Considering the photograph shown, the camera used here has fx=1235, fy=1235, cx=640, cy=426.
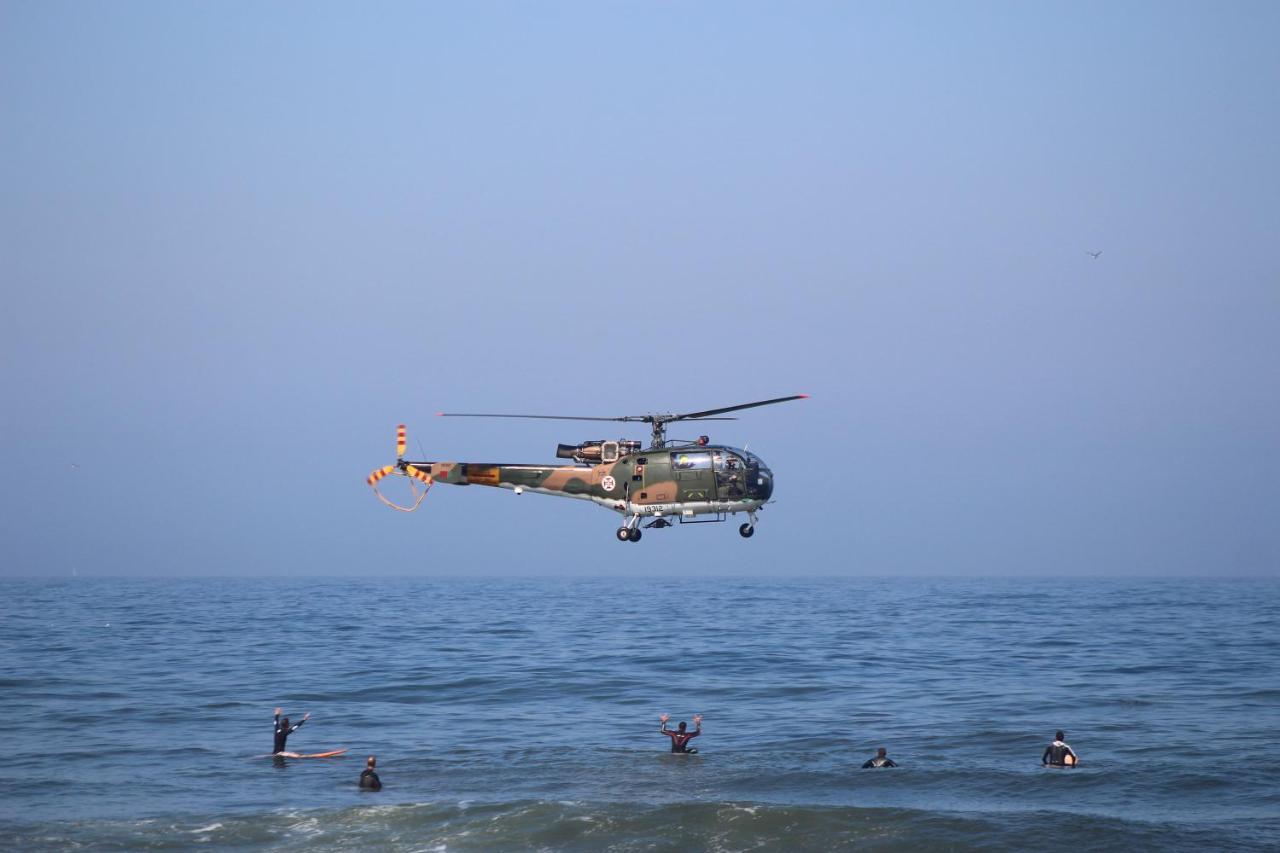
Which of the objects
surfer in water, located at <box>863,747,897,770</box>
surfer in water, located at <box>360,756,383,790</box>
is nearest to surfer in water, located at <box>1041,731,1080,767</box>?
surfer in water, located at <box>863,747,897,770</box>

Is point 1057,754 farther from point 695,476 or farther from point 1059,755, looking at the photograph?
point 695,476

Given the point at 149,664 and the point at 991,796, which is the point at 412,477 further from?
the point at 149,664

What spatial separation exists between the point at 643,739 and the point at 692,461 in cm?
1791

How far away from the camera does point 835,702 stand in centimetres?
6278

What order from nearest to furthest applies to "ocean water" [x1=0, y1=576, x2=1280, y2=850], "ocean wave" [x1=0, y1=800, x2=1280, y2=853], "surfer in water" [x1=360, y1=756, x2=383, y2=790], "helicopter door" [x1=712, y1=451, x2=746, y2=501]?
"ocean wave" [x1=0, y1=800, x2=1280, y2=853]
"ocean water" [x1=0, y1=576, x2=1280, y2=850]
"helicopter door" [x1=712, y1=451, x2=746, y2=501]
"surfer in water" [x1=360, y1=756, x2=383, y2=790]

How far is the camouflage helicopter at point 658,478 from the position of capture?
1633 inches

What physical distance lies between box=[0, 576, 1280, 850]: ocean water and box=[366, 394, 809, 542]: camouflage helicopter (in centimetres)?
1024

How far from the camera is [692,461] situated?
41.6m

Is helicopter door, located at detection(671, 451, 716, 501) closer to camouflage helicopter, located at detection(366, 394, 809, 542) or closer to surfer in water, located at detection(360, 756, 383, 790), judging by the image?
camouflage helicopter, located at detection(366, 394, 809, 542)

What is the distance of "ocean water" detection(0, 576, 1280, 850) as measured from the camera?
40.1 meters

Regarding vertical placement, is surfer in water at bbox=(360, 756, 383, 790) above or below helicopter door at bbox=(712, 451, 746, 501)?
below

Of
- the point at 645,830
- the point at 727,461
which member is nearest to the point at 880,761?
the point at 645,830

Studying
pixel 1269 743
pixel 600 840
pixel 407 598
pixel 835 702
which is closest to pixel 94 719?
pixel 600 840

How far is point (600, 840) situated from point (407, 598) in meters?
150
